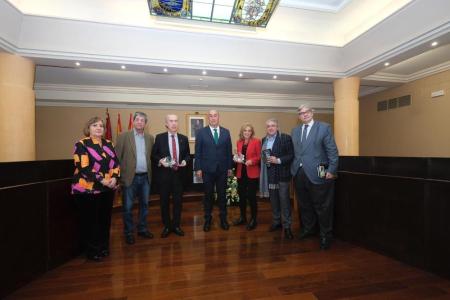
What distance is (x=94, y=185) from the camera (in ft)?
7.77

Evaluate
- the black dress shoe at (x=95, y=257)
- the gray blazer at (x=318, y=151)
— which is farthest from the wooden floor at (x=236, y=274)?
the gray blazer at (x=318, y=151)

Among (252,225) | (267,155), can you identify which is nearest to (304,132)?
(267,155)

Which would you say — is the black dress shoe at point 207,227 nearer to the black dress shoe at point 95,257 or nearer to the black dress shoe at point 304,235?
the black dress shoe at point 304,235

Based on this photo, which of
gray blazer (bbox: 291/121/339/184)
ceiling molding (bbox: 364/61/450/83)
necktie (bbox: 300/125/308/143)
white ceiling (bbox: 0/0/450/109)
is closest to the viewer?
gray blazer (bbox: 291/121/339/184)

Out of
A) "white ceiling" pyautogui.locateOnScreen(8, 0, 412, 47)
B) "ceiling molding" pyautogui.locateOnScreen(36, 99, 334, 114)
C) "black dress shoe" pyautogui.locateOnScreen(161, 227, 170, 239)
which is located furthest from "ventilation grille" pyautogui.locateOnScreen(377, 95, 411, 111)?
"black dress shoe" pyautogui.locateOnScreen(161, 227, 170, 239)

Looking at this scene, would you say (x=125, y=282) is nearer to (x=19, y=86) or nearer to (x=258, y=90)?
(x=19, y=86)

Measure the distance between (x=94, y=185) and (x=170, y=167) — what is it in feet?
3.06

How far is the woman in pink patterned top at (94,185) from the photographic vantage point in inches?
91.8

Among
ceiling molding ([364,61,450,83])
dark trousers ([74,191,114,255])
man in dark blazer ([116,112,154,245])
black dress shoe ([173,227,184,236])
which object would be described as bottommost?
black dress shoe ([173,227,184,236])

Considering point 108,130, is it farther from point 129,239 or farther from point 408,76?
point 408,76

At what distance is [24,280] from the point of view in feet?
Answer: 6.52

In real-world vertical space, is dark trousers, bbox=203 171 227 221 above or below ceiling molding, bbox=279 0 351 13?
below

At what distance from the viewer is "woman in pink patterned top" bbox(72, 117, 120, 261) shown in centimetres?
233

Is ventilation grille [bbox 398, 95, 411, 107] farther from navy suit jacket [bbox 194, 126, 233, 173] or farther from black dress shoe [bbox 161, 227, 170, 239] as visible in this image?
black dress shoe [bbox 161, 227, 170, 239]
